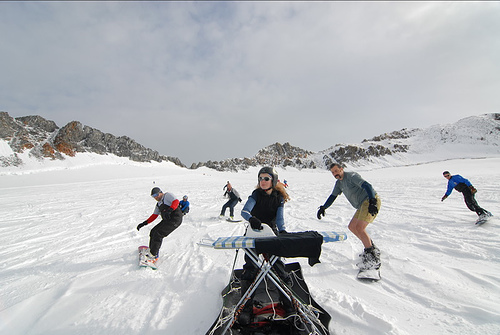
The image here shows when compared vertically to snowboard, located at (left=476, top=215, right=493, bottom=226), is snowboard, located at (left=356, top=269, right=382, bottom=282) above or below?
below

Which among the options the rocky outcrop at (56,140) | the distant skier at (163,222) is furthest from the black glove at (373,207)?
the rocky outcrop at (56,140)

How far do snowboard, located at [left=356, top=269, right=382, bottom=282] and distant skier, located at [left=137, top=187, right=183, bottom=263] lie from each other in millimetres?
3879

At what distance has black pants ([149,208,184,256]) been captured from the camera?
4.43 metres

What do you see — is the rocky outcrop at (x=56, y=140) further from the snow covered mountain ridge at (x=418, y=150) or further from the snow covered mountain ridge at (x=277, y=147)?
the snow covered mountain ridge at (x=418, y=150)

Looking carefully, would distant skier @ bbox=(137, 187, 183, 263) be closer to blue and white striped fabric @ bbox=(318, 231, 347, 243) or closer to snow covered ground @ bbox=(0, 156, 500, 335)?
snow covered ground @ bbox=(0, 156, 500, 335)

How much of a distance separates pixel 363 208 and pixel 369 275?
1.19 metres

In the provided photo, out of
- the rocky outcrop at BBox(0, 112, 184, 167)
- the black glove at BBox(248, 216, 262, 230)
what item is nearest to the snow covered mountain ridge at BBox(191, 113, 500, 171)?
the rocky outcrop at BBox(0, 112, 184, 167)

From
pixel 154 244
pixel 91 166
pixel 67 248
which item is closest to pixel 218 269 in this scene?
pixel 154 244

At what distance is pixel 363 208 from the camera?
3852 mm

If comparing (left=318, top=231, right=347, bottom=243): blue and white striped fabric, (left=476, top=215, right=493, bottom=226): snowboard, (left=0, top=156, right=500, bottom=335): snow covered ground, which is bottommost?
(left=0, top=156, right=500, bottom=335): snow covered ground

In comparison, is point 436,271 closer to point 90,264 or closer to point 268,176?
point 268,176

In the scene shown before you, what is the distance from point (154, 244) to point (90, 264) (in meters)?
1.66

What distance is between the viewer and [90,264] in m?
4.56

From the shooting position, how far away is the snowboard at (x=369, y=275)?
3429 millimetres
